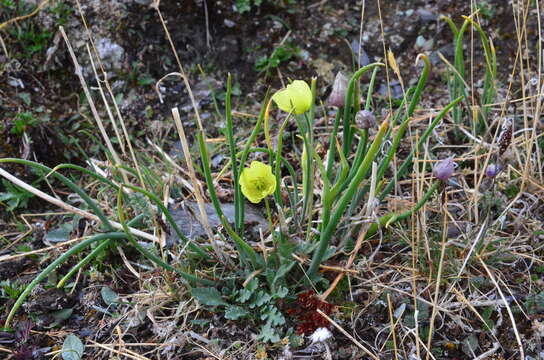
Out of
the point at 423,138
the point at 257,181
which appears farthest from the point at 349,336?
the point at 423,138

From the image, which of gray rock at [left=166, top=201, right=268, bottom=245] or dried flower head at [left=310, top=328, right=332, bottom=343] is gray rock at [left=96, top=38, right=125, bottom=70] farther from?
dried flower head at [left=310, top=328, right=332, bottom=343]

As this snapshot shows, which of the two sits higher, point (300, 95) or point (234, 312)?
point (300, 95)

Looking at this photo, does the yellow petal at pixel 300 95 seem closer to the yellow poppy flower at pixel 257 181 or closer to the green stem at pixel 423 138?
the yellow poppy flower at pixel 257 181

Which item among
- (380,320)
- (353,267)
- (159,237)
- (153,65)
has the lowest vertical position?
(380,320)

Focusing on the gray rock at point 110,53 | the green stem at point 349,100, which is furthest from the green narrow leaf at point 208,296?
the gray rock at point 110,53

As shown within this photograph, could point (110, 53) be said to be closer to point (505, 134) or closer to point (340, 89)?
point (340, 89)

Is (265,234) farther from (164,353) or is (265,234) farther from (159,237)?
(164,353)

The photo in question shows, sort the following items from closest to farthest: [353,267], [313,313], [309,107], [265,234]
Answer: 1. [309,107]
2. [313,313]
3. [353,267]
4. [265,234]

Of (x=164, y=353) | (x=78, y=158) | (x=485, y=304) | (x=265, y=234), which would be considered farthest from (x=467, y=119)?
Result: (x=78, y=158)
